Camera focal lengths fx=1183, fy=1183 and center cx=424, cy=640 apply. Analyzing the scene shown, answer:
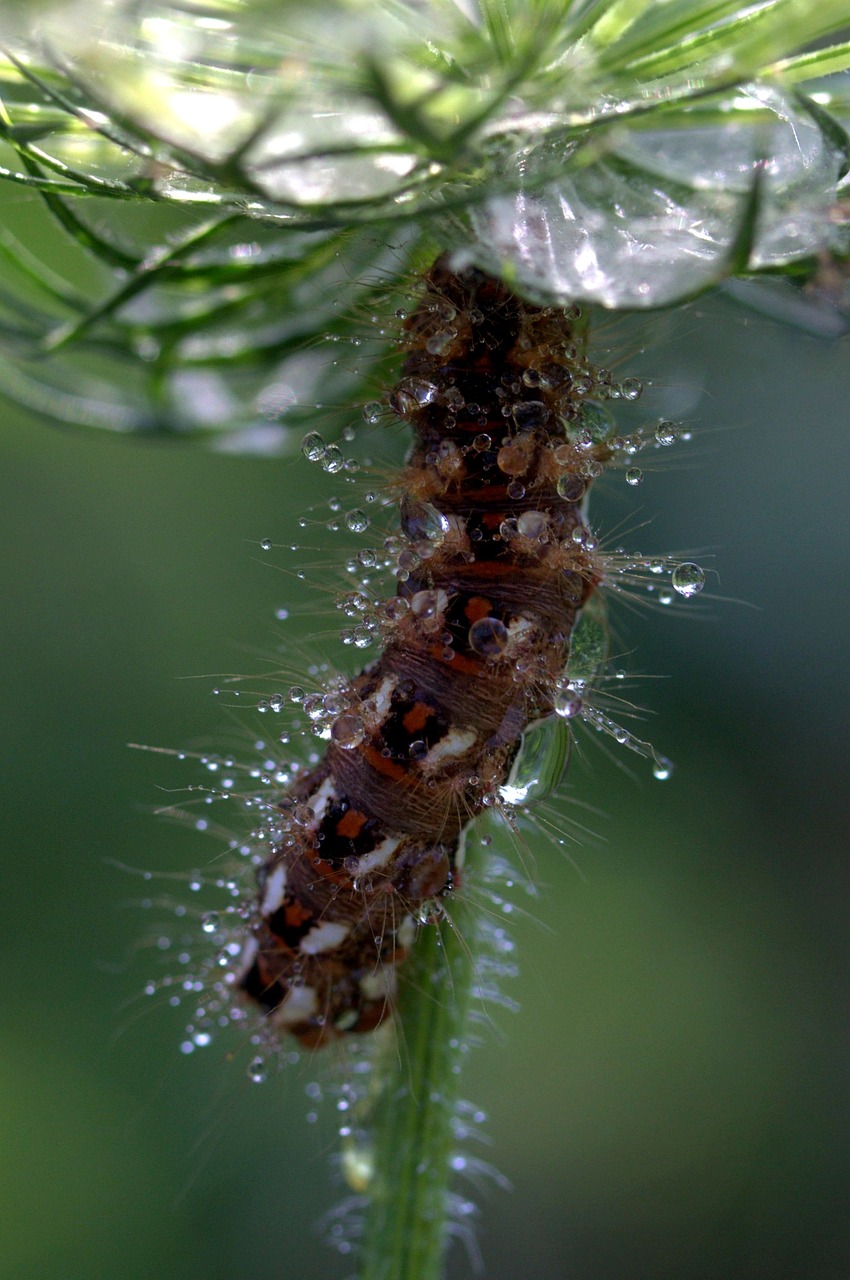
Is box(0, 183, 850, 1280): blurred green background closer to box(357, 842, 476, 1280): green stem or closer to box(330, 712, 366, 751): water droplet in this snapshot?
box(357, 842, 476, 1280): green stem

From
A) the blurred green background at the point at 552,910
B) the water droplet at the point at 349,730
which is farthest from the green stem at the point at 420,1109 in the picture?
the blurred green background at the point at 552,910

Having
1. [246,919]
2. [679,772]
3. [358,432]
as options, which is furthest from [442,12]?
[679,772]

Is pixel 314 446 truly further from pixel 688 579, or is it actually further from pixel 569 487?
pixel 688 579

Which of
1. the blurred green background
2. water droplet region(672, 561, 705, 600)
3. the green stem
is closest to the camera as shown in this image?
water droplet region(672, 561, 705, 600)

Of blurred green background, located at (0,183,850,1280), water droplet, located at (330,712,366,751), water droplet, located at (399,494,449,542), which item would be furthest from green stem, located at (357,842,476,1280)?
blurred green background, located at (0,183,850,1280)

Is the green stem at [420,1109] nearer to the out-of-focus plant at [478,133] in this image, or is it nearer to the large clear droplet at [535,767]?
the large clear droplet at [535,767]

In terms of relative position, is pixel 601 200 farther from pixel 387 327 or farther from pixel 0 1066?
pixel 0 1066

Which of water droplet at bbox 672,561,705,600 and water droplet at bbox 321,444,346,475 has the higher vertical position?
water droplet at bbox 321,444,346,475
